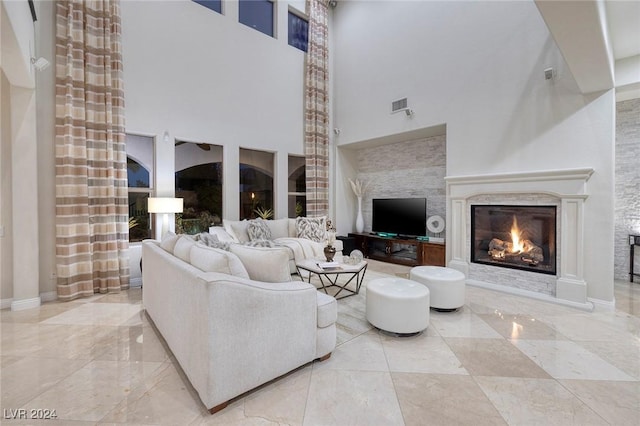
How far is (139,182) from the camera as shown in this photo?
420cm

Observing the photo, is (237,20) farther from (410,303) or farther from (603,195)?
(603,195)

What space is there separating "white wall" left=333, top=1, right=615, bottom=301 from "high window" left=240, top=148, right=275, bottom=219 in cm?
202

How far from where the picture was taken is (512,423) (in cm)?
152

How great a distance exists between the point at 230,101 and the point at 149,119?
1397mm

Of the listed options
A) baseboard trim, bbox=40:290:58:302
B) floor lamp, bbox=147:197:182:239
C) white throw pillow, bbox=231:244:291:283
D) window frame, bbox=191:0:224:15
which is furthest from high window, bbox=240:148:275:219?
white throw pillow, bbox=231:244:291:283

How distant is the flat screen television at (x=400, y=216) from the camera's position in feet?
17.2

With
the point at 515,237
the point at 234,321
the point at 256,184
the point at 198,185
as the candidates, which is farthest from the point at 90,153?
the point at 515,237

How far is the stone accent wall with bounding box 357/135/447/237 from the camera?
5270mm

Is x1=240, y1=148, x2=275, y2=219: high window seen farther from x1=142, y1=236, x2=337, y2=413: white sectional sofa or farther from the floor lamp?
x1=142, y1=236, x2=337, y2=413: white sectional sofa

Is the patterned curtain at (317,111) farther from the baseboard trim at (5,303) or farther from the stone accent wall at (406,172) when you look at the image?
the baseboard trim at (5,303)

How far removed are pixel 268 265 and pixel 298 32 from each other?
19.3 ft

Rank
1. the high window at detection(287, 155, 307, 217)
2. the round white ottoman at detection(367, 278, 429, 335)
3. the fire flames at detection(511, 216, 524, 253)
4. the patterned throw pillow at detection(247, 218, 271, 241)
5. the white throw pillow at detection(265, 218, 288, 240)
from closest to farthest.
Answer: the round white ottoman at detection(367, 278, 429, 335) < the fire flames at detection(511, 216, 524, 253) < the patterned throw pillow at detection(247, 218, 271, 241) < the white throw pillow at detection(265, 218, 288, 240) < the high window at detection(287, 155, 307, 217)

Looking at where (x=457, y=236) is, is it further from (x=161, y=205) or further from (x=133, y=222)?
(x=133, y=222)

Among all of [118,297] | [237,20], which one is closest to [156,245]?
[118,297]
